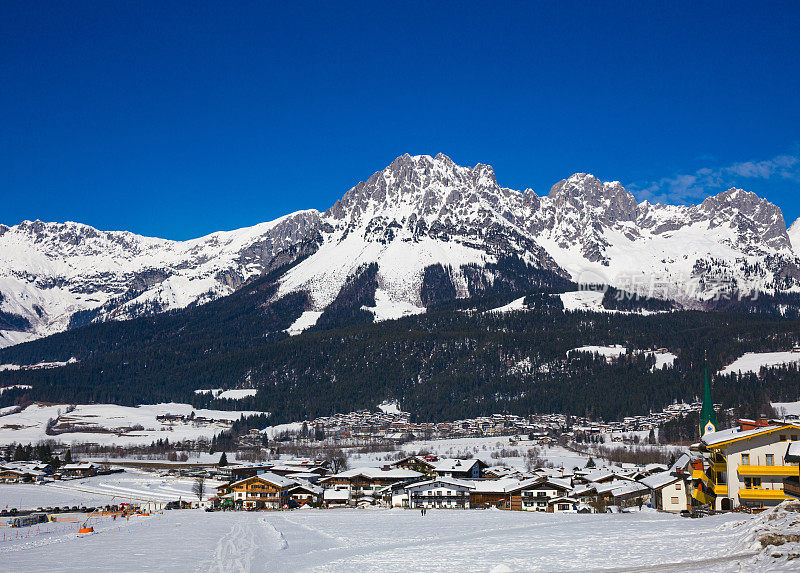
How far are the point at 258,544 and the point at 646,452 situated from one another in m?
142

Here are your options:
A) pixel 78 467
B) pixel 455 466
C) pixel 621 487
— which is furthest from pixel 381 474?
pixel 78 467

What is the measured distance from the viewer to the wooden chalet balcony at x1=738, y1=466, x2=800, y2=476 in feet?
230

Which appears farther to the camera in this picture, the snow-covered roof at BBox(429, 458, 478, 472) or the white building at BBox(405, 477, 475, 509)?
the snow-covered roof at BBox(429, 458, 478, 472)

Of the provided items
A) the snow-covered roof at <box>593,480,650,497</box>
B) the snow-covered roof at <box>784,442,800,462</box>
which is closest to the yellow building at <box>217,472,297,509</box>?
the snow-covered roof at <box>593,480,650,497</box>

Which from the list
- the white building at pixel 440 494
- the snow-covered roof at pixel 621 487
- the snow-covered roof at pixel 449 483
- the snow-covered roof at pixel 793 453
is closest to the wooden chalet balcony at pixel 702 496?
the snow-covered roof at pixel 793 453

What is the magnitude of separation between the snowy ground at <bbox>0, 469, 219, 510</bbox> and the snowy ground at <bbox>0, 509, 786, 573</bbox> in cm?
4821

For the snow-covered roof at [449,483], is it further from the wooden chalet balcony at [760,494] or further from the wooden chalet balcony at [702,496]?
the wooden chalet balcony at [760,494]

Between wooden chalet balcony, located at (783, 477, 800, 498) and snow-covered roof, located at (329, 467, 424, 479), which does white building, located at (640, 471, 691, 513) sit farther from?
snow-covered roof, located at (329, 467, 424, 479)

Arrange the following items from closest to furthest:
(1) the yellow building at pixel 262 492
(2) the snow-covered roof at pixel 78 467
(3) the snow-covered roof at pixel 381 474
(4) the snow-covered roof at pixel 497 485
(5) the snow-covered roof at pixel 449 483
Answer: (4) the snow-covered roof at pixel 497 485
(5) the snow-covered roof at pixel 449 483
(1) the yellow building at pixel 262 492
(3) the snow-covered roof at pixel 381 474
(2) the snow-covered roof at pixel 78 467

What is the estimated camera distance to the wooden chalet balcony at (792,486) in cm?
6657

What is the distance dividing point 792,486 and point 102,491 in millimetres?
123911

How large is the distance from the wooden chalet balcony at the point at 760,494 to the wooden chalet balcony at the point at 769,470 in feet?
4.24

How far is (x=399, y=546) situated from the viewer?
62906mm

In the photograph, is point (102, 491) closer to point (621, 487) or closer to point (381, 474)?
point (381, 474)
